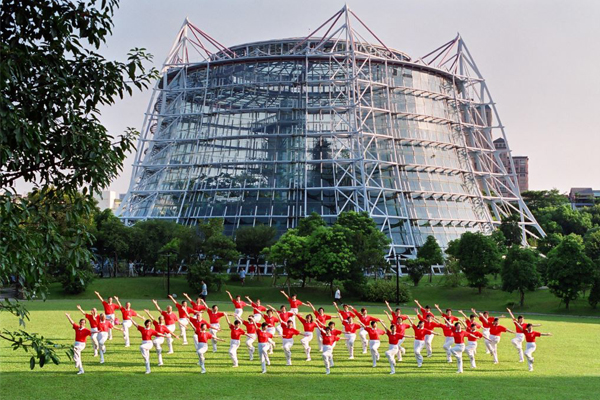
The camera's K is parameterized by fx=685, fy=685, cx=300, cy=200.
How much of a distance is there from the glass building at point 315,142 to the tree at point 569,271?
1104 inches

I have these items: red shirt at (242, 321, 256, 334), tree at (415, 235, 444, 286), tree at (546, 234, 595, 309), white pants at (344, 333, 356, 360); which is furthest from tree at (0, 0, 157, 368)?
tree at (415, 235, 444, 286)

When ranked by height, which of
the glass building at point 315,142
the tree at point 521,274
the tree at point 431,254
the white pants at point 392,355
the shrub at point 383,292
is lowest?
the white pants at point 392,355

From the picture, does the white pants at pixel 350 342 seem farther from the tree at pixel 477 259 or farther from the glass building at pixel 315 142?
the glass building at pixel 315 142

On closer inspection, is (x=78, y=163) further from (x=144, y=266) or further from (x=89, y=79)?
(x=144, y=266)

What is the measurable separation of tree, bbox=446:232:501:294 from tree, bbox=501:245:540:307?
8.28 feet

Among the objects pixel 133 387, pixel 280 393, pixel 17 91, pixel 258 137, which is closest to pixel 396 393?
pixel 280 393

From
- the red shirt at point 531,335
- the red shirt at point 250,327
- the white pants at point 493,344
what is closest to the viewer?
the red shirt at point 531,335

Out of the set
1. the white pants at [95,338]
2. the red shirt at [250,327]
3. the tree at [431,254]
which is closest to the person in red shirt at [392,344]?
the red shirt at [250,327]

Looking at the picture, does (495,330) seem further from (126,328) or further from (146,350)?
(126,328)

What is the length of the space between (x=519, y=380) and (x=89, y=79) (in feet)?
52.9

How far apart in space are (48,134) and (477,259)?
49.2 meters

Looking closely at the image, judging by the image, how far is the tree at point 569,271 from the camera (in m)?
48.1

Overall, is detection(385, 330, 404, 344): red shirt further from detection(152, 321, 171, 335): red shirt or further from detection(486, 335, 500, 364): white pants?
detection(152, 321, 171, 335): red shirt

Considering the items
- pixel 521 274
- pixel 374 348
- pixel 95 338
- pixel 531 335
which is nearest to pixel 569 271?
pixel 521 274
